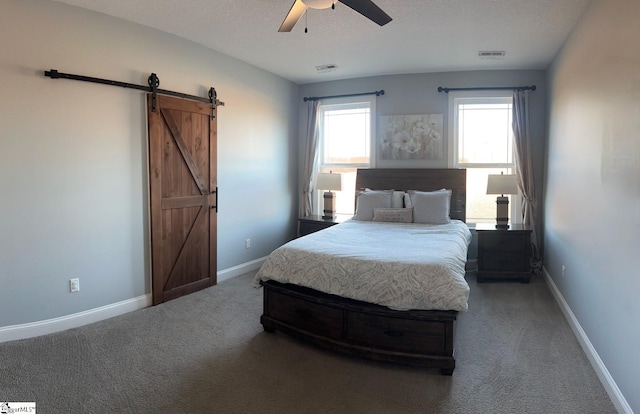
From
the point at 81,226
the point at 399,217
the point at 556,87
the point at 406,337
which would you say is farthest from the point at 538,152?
the point at 81,226

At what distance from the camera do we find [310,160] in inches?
222

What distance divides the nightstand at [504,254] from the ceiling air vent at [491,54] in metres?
2.04

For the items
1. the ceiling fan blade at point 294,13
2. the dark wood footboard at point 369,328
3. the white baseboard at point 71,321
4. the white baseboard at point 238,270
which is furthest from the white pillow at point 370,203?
the white baseboard at point 71,321

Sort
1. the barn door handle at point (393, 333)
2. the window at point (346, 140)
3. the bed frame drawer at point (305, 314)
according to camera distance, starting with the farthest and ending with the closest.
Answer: the window at point (346, 140) < the bed frame drawer at point (305, 314) < the barn door handle at point (393, 333)

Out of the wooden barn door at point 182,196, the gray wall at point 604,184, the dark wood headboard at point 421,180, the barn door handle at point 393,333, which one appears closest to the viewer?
the gray wall at point 604,184

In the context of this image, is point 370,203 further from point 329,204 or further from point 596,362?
point 596,362

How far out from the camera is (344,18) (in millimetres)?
3297

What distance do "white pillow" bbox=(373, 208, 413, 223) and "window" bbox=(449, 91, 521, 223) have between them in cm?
118

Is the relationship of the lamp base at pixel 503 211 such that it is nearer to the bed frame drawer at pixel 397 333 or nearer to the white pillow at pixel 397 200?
the white pillow at pixel 397 200

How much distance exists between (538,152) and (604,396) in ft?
11.2

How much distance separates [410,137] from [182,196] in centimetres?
314

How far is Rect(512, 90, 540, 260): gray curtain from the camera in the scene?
471 centimetres

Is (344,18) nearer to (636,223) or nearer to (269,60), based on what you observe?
(269,60)

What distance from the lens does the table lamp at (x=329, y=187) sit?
5133 mm
